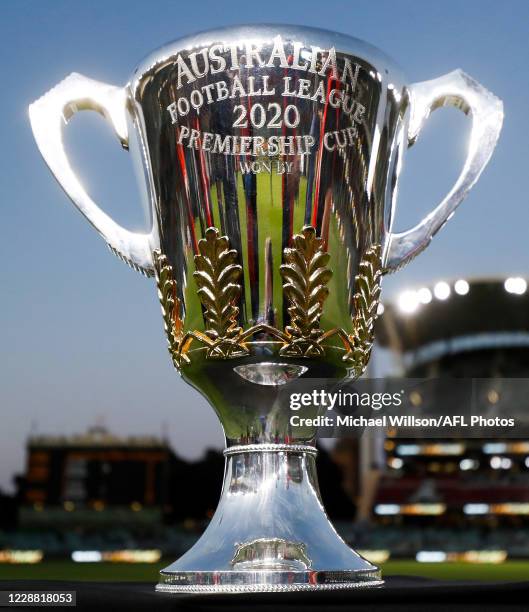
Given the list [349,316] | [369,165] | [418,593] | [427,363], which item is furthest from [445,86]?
[427,363]

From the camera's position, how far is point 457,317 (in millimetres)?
33031

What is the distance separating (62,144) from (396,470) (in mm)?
35437

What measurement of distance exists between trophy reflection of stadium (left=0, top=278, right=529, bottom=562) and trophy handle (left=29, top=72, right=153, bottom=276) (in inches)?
954

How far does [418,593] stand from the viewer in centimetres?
89

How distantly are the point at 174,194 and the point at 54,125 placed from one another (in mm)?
245

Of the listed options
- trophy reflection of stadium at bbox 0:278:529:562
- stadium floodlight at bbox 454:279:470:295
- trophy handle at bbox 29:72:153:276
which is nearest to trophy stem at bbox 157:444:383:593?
trophy handle at bbox 29:72:153:276

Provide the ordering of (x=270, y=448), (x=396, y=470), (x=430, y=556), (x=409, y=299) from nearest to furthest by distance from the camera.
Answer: (x=270, y=448) → (x=430, y=556) → (x=409, y=299) → (x=396, y=470)

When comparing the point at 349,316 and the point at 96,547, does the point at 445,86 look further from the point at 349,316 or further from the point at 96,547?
the point at 96,547

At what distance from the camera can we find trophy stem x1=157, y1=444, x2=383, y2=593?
3.77ft

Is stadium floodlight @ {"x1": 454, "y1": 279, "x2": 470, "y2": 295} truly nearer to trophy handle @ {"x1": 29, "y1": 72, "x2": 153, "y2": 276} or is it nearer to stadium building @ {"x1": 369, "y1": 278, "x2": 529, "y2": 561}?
stadium building @ {"x1": 369, "y1": 278, "x2": 529, "y2": 561}

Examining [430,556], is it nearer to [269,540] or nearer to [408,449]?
[269,540]

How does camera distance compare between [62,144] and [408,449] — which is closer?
[62,144]

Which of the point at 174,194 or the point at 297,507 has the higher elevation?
the point at 174,194

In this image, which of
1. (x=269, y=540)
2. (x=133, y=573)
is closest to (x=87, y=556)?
(x=133, y=573)
